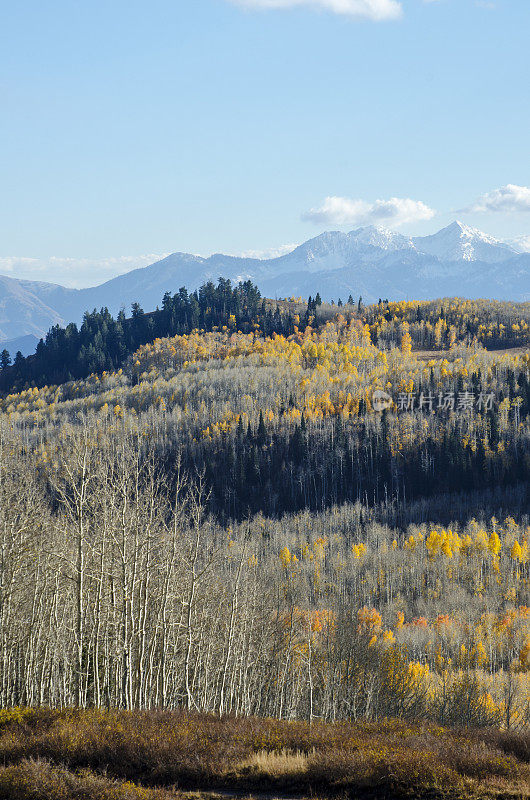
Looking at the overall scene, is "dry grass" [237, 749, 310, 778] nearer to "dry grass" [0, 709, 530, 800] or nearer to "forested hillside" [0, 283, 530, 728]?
"dry grass" [0, 709, 530, 800]

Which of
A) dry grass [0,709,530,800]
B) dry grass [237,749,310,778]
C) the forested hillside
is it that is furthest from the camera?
the forested hillside

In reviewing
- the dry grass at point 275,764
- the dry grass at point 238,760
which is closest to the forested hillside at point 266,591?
the dry grass at point 238,760

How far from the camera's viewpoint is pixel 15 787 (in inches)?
728

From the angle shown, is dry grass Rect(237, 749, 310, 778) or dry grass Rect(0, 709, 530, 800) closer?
dry grass Rect(0, 709, 530, 800)

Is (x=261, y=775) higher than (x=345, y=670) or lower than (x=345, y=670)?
higher

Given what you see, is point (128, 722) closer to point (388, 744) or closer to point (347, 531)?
point (388, 744)

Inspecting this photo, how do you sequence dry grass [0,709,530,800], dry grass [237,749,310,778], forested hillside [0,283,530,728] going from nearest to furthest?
dry grass [0,709,530,800] → dry grass [237,749,310,778] → forested hillside [0,283,530,728]

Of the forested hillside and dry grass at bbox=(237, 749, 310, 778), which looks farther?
the forested hillside

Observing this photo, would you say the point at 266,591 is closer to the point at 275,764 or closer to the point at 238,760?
the point at 238,760

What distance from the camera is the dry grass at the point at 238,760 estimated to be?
18625 mm

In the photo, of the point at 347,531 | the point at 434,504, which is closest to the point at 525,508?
the point at 434,504

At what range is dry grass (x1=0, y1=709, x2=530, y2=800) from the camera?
61.1 feet

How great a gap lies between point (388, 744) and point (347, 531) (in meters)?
155

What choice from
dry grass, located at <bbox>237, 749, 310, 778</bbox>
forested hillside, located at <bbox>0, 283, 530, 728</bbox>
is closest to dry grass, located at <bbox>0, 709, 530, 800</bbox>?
dry grass, located at <bbox>237, 749, 310, 778</bbox>
